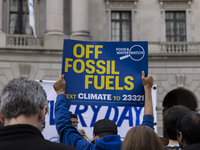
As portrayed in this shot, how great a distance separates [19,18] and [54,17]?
8.38 feet

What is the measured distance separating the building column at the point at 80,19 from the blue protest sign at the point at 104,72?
16388mm

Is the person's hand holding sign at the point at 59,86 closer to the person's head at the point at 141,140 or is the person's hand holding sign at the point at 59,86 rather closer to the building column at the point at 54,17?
the person's head at the point at 141,140

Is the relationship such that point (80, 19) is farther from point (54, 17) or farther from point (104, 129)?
point (104, 129)

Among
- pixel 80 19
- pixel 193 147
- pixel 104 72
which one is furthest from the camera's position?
pixel 80 19

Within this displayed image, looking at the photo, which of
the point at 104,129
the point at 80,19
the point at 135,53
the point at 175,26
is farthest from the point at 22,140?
the point at 175,26

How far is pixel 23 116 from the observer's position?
2650 mm

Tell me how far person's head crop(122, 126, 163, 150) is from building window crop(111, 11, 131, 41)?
69.5ft

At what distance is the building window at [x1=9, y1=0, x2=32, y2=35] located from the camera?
23.3 meters

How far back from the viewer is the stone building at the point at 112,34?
22.0 meters

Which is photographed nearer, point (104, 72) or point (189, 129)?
point (189, 129)

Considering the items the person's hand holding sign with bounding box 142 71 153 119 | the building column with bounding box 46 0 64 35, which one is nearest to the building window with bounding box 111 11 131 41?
the building column with bounding box 46 0 64 35

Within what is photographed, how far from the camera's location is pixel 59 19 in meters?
22.5

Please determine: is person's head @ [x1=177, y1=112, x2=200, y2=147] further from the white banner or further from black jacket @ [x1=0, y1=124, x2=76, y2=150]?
the white banner

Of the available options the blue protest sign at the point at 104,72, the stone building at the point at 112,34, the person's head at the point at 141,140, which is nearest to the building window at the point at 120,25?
the stone building at the point at 112,34
